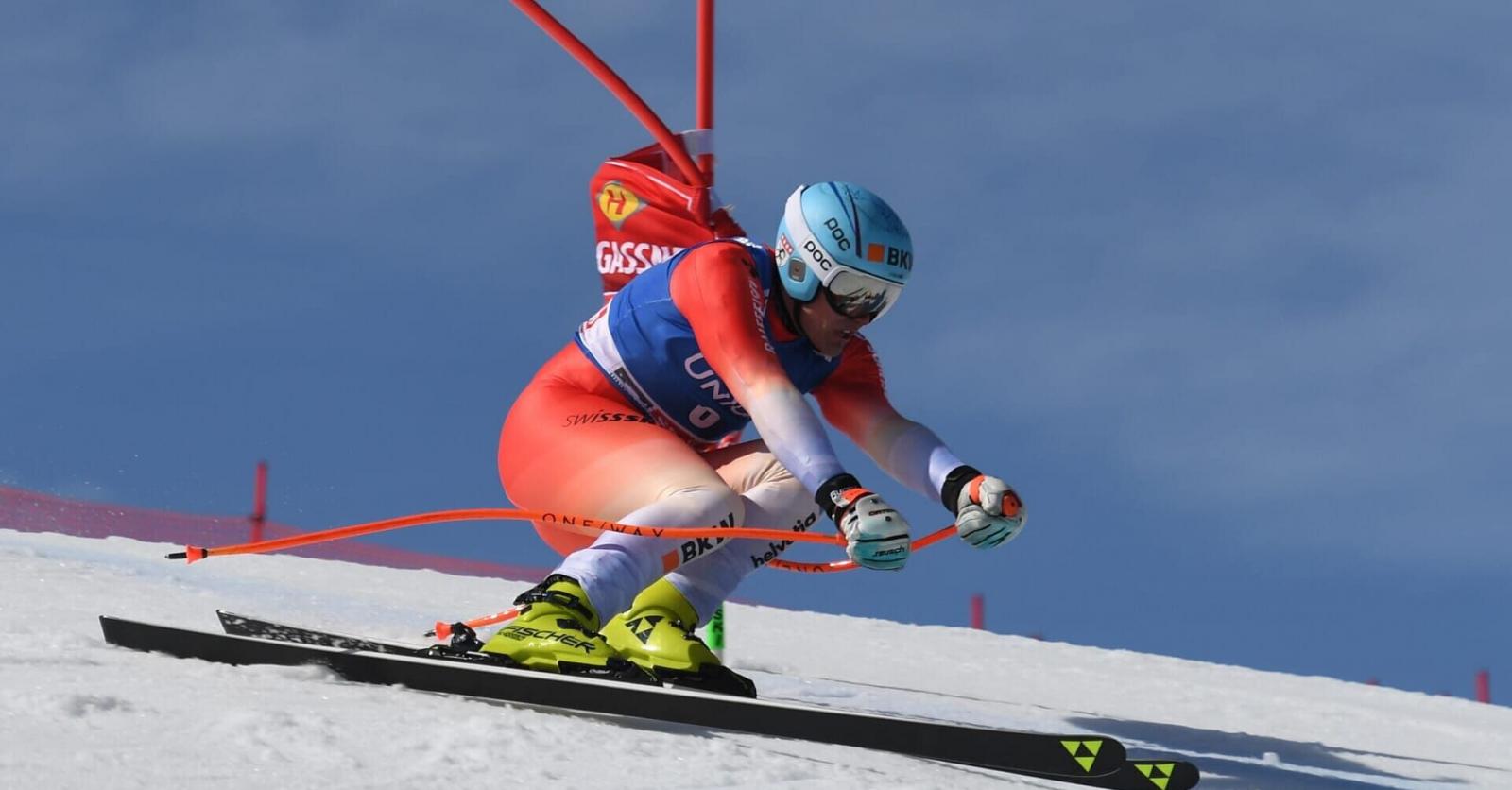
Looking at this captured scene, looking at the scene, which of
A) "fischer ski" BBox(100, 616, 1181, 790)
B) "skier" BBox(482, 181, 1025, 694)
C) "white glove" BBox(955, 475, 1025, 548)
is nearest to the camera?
"fischer ski" BBox(100, 616, 1181, 790)

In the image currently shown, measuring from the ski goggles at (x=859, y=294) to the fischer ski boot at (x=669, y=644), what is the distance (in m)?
0.83

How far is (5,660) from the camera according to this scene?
3639 millimetres

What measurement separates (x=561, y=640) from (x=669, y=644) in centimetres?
43

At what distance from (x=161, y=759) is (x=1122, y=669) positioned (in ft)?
18.7

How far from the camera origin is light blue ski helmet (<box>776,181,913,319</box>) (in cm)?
406

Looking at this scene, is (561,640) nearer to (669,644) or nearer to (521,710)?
(521,710)

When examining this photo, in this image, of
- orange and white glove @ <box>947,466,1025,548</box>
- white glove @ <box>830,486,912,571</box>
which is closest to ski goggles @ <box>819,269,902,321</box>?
orange and white glove @ <box>947,466,1025,548</box>

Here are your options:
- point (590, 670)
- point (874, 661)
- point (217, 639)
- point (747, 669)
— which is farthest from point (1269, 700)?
point (217, 639)

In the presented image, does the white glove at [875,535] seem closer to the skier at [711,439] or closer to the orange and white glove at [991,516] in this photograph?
the skier at [711,439]

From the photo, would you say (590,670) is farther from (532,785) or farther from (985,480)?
(985,480)

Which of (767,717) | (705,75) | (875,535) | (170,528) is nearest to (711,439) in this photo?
(875,535)

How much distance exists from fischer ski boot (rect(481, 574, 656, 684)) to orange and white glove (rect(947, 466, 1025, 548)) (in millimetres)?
841

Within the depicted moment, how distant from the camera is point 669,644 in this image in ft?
12.9

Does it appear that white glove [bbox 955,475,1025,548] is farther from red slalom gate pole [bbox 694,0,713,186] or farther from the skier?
red slalom gate pole [bbox 694,0,713,186]
